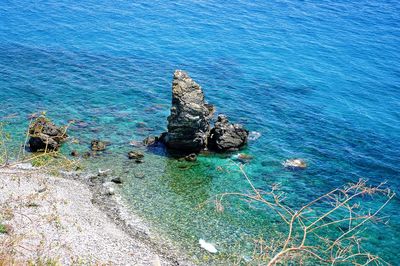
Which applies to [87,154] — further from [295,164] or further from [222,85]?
[222,85]

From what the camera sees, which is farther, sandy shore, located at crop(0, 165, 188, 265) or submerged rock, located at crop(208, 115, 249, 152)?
submerged rock, located at crop(208, 115, 249, 152)

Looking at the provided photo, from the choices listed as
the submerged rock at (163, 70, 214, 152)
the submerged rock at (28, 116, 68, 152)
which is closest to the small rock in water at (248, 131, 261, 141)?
the submerged rock at (163, 70, 214, 152)

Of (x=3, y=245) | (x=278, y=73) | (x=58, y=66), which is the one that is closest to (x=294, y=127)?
(x=278, y=73)

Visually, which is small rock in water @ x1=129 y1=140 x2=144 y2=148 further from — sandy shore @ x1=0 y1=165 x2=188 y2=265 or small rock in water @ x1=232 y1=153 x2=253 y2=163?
small rock in water @ x1=232 y1=153 x2=253 y2=163

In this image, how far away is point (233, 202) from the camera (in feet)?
157

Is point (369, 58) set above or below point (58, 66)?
above

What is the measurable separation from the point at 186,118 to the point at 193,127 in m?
1.29

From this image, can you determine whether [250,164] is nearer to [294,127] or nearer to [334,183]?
[334,183]

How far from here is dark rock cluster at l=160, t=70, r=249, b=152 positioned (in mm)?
54938

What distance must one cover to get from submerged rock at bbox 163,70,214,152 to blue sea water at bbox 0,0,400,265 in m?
2.60

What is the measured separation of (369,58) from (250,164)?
46.3 meters

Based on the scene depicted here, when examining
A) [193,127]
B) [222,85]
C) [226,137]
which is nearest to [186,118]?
[193,127]

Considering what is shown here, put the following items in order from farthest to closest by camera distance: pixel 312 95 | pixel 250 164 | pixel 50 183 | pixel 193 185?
1. pixel 312 95
2. pixel 250 164
3. pixel 193 185
4. pixel 50 183

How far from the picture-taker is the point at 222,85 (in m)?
76.7
